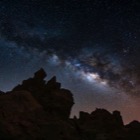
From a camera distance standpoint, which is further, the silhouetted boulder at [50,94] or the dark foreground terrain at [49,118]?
the silhouetted boulder at [50,94]

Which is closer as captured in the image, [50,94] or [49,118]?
[49,118]

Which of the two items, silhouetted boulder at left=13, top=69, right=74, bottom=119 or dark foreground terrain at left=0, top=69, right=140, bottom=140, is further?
silhouetted boulder at left=13, top=69, right=74, bottom=119

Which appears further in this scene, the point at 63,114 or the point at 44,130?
the point at 63,114

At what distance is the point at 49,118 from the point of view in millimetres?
65688

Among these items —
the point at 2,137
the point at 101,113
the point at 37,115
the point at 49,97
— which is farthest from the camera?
the point at 101,113

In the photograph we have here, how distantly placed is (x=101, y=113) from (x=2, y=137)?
33.0 meters

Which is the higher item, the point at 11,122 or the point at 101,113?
the point at 101,113

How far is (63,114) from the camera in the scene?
71.8 m

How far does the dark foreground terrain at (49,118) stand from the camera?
5850 centimetres

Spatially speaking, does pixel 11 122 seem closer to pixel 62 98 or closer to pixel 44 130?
pixel 44 130

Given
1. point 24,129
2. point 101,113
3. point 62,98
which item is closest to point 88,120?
point 101,113

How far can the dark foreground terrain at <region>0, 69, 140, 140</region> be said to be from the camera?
58.5 metres

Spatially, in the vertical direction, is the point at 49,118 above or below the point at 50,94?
below

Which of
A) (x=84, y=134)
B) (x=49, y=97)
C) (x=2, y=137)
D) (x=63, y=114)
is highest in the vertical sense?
(x=49, y=97)
